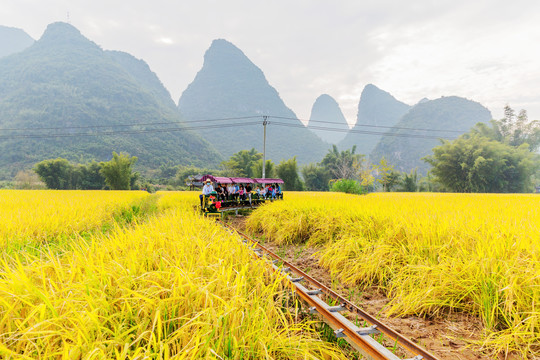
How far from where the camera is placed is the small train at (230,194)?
34.3 feet

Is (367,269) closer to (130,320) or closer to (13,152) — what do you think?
(130,320)

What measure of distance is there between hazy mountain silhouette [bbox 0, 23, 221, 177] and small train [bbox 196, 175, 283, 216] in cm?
7433

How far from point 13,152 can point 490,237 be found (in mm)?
112587

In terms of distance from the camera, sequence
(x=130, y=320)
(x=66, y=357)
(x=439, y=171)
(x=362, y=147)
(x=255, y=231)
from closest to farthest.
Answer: (x=66, y=357)
(x=130, y=320)
(x=255, y=231)
(x=439, y=171)
(x=362, y=147)

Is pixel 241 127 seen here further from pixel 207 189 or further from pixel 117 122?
pixel 207 189

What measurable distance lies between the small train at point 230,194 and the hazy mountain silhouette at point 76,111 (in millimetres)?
74335

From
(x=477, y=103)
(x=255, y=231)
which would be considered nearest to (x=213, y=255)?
(x=255, y=231)

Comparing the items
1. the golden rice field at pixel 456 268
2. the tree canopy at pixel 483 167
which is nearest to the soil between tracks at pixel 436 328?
the golden rice field at pixel 456 268

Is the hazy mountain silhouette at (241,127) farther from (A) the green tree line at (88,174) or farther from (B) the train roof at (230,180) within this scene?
(B) the train roof at (230,180)

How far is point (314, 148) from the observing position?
5846 inches

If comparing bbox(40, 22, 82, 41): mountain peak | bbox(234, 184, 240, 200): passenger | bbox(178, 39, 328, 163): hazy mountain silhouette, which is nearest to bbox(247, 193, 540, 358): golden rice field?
bbox(234, 184, 240, 200): passenger

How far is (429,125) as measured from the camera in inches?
4744

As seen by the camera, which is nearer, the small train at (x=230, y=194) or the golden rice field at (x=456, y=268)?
the golden rice field at (x=456, y=268)

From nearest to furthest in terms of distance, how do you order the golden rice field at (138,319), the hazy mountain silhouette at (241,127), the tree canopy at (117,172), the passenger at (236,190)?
the golden rice field at (138,319) < the passenger at (236,190) < the tree canopy at (117,172) < the hazy mountain silhouette at (241,127)
